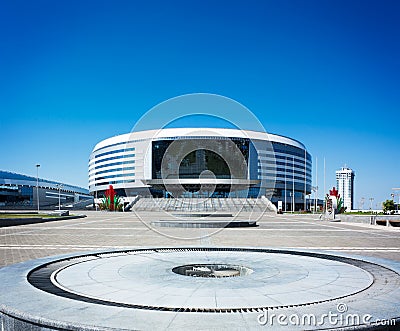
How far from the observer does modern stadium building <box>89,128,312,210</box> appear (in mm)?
88312

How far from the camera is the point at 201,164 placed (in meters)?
88.9

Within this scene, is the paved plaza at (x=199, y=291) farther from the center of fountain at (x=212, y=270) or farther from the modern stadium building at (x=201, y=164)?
the modern stadium building at (x=201, y=164)

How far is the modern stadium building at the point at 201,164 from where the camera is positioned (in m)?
88.3

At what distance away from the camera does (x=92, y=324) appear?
13.2ft

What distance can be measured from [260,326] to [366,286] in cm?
300

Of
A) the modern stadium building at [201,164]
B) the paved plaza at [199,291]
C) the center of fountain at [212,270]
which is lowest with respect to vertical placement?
the center of fountain at [212,270]

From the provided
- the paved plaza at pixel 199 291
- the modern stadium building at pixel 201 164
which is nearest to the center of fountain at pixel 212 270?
the paved plaza at pixel 199 291

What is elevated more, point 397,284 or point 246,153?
point 246,153

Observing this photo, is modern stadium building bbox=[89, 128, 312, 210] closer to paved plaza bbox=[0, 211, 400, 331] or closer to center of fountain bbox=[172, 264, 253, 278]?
paved plaza bbox=[0, 211, 400, 331]

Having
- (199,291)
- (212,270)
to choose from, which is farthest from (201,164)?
(199,291)

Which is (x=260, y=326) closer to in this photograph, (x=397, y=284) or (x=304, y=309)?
(x=304, y=309)

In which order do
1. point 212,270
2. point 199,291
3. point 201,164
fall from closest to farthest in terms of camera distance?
point 199,291 < point 212,270 < point 201,164

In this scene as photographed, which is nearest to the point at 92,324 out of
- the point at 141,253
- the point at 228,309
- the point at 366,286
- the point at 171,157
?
the point at 228,309

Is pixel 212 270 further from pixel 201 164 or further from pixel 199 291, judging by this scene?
pixel 201 164
